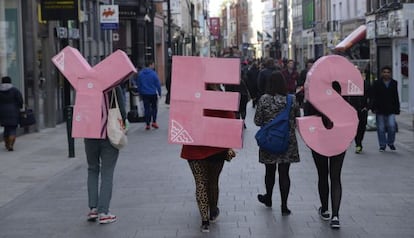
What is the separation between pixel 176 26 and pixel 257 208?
189 feet

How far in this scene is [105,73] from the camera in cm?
882

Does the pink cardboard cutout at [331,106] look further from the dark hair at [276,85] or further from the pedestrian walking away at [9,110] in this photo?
the pedestrian walking away at [9,110]

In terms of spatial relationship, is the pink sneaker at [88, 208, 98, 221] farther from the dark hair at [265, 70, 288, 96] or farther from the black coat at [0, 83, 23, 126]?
the black coat at [0, 83, 23, 126]

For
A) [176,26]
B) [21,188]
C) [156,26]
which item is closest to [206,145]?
[21,188]

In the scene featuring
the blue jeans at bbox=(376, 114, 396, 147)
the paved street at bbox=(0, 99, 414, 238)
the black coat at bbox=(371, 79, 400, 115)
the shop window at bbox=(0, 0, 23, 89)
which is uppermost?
the shop window at bbox=(0, 0, 23, 89)

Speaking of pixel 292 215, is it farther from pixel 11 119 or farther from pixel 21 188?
pixel 11 119

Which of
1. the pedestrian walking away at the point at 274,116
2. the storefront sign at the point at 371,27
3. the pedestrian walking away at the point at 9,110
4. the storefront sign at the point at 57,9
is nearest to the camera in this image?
the pedestrian walking away at the point at 274,116

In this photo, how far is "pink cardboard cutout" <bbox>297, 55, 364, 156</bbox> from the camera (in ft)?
28.0

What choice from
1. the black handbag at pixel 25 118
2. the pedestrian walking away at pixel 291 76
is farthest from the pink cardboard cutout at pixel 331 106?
the pedestrian walking away at pixel 291 76

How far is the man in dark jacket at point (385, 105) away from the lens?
15.5m

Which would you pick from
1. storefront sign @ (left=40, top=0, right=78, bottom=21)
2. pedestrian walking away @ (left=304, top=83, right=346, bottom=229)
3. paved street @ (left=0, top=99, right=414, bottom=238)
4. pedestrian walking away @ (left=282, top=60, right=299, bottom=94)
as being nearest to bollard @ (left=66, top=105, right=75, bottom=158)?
paved street @ (left=0, top=99, right=414, bottom=238)

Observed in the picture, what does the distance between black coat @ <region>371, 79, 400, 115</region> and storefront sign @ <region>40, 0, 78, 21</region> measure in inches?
266

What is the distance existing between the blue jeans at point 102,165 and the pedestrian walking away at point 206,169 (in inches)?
34.7

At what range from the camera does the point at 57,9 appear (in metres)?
17.5
